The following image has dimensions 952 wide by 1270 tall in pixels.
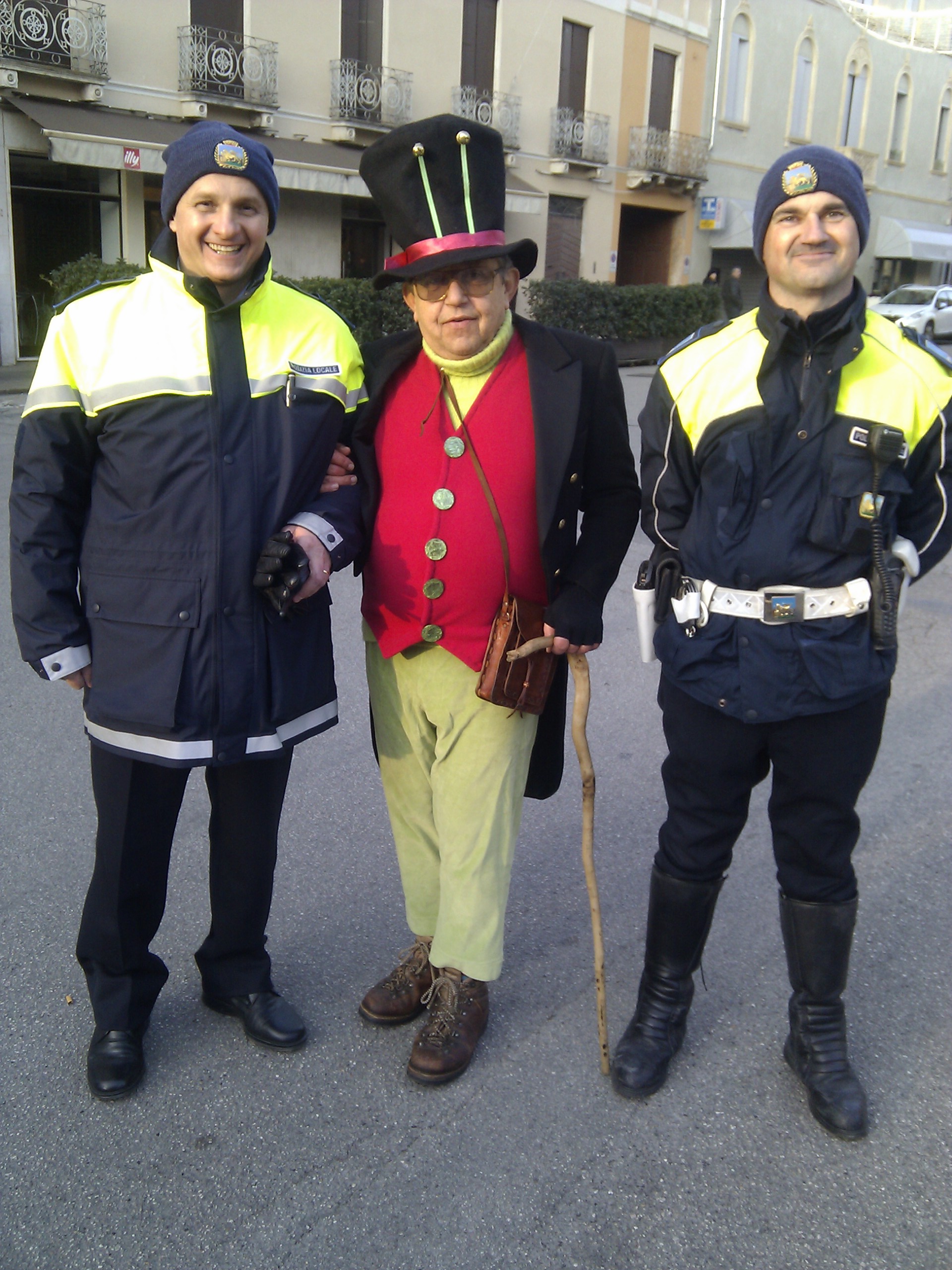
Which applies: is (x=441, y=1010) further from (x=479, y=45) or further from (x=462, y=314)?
(x=479, y=45)

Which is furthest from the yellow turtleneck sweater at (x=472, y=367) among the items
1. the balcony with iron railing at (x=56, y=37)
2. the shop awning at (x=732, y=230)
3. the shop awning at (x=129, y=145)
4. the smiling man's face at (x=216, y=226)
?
the shop awning at (x=732, y=230)

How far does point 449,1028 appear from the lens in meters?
2.66

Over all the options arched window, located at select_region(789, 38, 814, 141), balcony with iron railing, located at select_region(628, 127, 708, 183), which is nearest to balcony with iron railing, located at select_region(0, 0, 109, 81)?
balcony with iron railing, located at select_region(628, 127, 708, 183)

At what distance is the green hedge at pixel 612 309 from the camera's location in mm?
21031

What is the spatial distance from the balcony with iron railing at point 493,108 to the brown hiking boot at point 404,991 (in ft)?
74.2

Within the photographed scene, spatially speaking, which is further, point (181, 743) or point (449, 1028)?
point (449, 1028)

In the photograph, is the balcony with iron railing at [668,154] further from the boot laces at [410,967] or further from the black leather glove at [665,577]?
the boot laces at [410,967]

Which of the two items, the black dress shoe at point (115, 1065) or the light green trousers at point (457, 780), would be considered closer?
the black dress shoe at point (115, 1065)

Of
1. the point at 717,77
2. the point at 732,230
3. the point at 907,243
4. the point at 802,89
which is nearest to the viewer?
the point at 717,77

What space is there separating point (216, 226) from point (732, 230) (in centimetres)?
2951

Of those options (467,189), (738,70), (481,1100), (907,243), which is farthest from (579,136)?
(481,1100)

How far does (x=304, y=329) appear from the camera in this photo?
2.44 metres

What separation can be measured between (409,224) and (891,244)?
37378mm

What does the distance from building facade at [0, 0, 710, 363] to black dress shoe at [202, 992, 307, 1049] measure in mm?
11722
